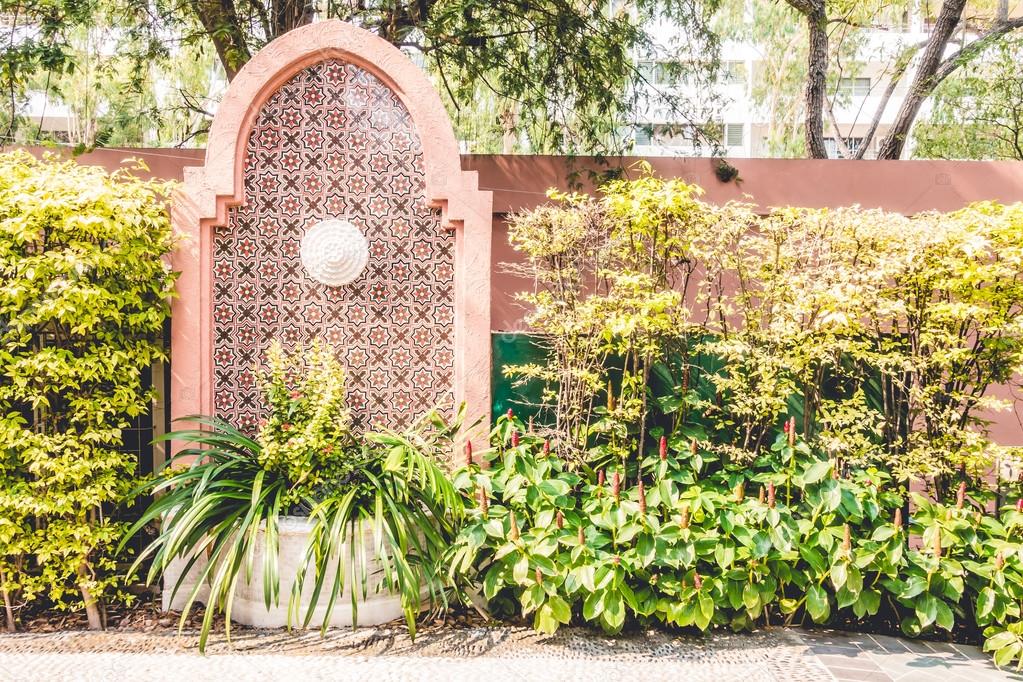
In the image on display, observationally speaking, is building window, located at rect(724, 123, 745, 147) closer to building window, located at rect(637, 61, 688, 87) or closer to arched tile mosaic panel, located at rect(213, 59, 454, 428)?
building window, located at rect(637, 61, 688, 87)

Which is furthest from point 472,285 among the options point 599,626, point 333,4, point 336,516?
point 333,4

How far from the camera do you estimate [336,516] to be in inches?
160

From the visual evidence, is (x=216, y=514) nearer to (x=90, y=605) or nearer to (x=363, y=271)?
(x=90, y=605)

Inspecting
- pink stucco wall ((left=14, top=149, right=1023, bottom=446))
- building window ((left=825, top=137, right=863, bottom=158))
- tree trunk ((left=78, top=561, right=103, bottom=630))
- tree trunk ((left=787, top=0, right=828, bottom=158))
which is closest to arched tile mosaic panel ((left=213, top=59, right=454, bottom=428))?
tree trunk ((left=78, top=561, right=103, bottom=630))

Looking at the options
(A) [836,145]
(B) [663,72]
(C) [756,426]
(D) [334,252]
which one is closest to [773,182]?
(B) [663,72]

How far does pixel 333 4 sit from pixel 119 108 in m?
3.25

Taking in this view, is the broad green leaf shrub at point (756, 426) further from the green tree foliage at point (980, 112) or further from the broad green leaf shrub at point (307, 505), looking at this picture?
the green tree foliage at point (980, 112)

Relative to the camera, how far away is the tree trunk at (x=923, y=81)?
28.1 ft

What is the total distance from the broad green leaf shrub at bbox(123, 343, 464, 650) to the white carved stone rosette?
0.48 meters

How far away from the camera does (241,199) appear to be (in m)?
4.84

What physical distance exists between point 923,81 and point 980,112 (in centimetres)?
294

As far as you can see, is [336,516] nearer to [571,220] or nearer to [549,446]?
[549,446]

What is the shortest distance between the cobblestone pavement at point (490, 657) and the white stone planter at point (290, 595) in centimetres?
8

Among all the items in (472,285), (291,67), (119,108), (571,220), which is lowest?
(472,285)
